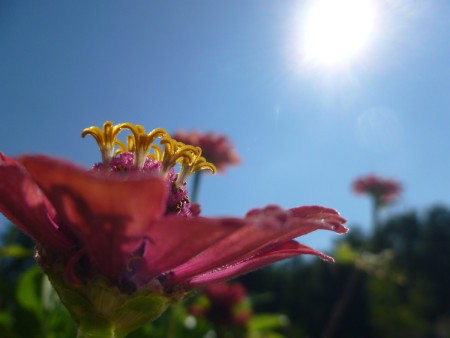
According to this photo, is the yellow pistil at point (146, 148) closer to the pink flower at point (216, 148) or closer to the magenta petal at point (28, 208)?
the magenta petal at point (28, 208)

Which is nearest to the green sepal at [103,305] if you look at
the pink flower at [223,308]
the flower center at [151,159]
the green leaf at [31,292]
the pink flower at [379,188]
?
the flower center at [151,159]

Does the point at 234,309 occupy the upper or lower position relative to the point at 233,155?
lower

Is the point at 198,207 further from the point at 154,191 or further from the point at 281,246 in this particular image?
the point at 154,191

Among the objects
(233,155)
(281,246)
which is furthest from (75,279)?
(233,155)

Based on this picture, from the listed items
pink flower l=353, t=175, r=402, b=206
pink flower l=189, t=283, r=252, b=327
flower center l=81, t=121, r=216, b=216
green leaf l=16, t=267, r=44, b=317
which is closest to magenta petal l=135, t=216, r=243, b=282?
flower center l=81, t=121, r=216, b=216

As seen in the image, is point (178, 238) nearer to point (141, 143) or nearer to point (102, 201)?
point (102, 201)

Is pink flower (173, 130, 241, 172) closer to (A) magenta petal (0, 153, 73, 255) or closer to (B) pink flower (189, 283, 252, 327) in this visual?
(B) pink flower (189, 283, 252, 327)

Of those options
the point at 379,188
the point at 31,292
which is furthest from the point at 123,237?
the point at 379,188
